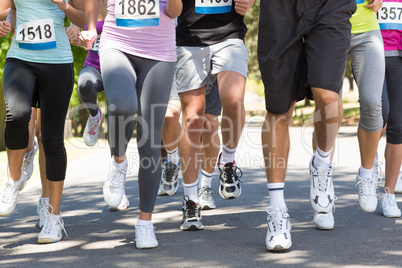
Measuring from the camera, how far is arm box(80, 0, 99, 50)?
415 cm

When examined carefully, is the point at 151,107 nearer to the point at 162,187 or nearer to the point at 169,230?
the point at 169,230

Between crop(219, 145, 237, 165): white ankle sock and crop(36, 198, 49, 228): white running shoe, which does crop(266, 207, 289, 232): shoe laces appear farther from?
crop(36, 198, 49, 228): white running shoe

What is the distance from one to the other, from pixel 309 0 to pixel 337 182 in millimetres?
3547

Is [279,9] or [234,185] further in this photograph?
[234,185]

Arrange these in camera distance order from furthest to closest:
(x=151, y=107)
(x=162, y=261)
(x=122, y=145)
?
(x=122, y=145), (x=151, y=107), (x=162, y=261)

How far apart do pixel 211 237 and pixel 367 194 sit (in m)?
1.43

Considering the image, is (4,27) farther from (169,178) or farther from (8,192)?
(169,178)

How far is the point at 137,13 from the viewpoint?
412cm

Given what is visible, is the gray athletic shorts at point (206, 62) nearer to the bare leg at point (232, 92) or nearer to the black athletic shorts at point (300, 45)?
the bare leg at point (232, 92)

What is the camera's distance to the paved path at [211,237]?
145 inches

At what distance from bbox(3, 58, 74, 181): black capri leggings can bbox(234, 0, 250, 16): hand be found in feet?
4.63

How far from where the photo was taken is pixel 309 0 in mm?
4180

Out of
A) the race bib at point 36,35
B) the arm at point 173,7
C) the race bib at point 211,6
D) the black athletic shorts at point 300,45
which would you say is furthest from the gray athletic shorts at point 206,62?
the race bib at point 36,35

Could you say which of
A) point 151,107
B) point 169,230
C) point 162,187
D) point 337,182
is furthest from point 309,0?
point 337,182
